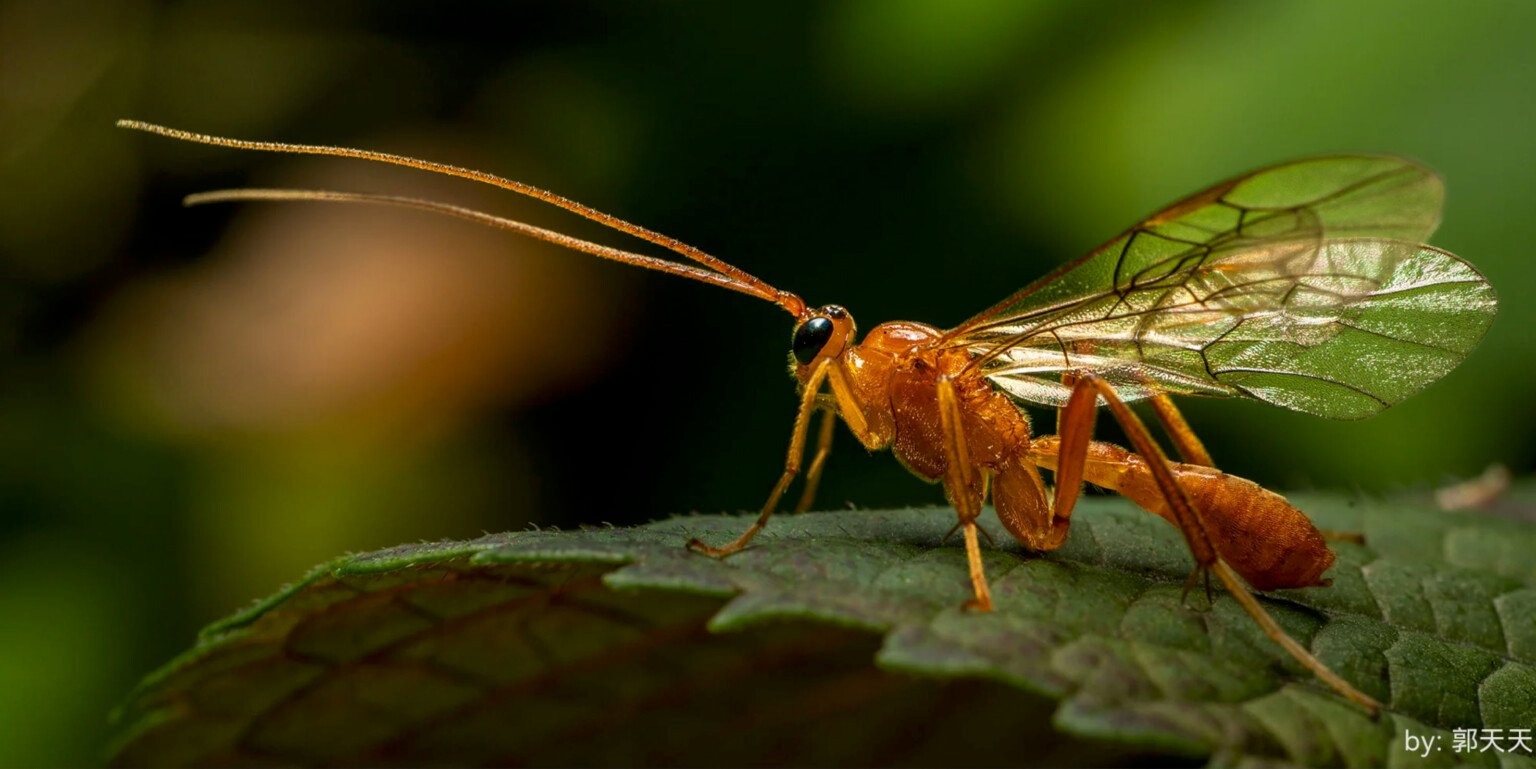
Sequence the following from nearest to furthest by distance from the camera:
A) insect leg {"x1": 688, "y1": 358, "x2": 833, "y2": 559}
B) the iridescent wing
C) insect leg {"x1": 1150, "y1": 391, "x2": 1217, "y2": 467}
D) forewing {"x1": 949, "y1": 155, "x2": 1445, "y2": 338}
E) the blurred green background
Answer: forewing {"x1": 949, "y1": 155, "x2": 1445, "y2": 338} < the iridescent wing < insect leg {"x1": 688, "y1": 358, "x2": 833, "y2": 559} < insect leg {"x1": 1150, "y1": 391, "x2": 1217, "y2": 467} < the blurred green background

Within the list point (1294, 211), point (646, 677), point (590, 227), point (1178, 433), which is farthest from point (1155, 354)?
point (590, 227)

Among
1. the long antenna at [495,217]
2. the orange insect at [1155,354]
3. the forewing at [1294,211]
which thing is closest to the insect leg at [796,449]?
the orange insect at [1155,354]

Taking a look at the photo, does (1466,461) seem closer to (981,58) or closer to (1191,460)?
(1191,460)

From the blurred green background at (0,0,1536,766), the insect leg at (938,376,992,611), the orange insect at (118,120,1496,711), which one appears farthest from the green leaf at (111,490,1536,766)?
the blurred green background at (0,0,1536,766)

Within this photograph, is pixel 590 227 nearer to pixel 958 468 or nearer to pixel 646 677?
pixel 958 468

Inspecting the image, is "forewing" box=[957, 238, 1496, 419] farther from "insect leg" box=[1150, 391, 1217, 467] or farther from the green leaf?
the green leaf
